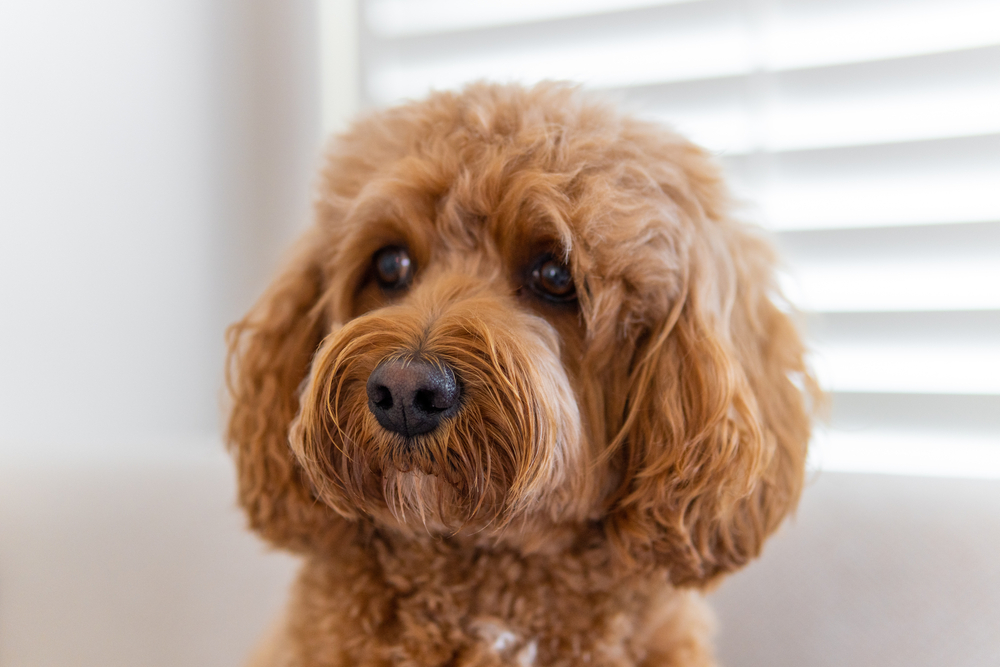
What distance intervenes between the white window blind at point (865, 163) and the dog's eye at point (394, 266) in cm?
50

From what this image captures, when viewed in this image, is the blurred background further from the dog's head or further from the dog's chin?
the dog's chin

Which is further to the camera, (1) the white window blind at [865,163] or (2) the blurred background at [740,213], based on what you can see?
(1) the white window blind at [865,163]

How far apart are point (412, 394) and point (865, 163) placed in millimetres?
1194

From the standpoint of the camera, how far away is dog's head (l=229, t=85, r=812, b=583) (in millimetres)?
926

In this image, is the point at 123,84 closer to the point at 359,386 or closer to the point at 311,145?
the point at 311,145

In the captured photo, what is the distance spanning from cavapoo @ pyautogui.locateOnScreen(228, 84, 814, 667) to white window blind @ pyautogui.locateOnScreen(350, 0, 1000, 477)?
28cm

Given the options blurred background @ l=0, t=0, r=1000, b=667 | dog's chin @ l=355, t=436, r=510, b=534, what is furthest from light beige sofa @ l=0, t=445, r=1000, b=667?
dog's chin @ l=355, t=436, r=510, b=534

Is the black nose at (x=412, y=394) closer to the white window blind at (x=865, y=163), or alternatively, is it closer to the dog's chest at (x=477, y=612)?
the dog's chest at (x=477, y=612)

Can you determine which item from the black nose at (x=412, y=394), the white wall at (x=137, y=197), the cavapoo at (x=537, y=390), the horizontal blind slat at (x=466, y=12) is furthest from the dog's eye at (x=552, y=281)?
the horizontal blind slat at (x=466, y=12)

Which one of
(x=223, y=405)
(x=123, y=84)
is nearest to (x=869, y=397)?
(x=223, y=405)

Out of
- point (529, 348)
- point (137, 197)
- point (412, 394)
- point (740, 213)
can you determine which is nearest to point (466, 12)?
point (137, 197)

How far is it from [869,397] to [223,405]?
1276mm

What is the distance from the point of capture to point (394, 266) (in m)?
1.19

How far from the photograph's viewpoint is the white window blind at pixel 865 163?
144cm
